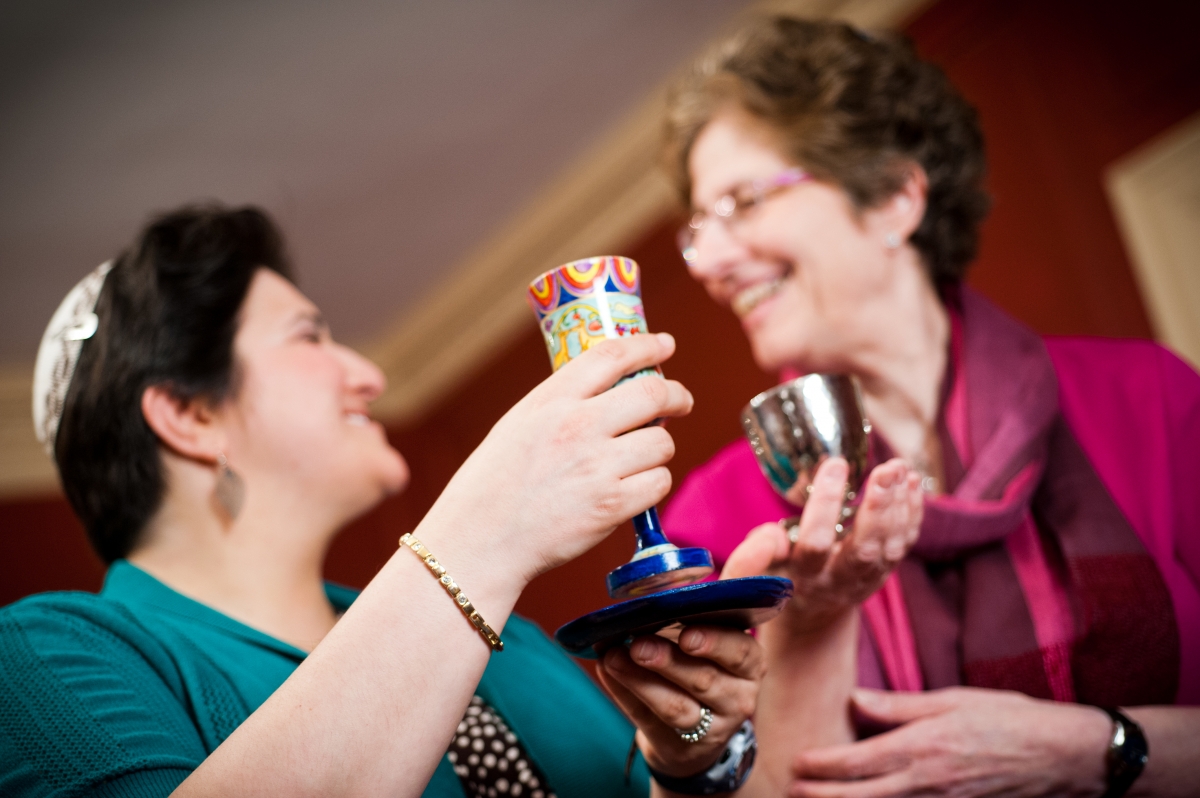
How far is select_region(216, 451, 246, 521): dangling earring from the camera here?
4.34 ft

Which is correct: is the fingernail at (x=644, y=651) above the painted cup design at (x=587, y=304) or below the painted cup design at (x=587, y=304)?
below

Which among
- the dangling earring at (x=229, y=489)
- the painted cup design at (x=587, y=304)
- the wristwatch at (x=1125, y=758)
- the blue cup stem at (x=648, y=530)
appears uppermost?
the painted cup design at (x=587, y=304)

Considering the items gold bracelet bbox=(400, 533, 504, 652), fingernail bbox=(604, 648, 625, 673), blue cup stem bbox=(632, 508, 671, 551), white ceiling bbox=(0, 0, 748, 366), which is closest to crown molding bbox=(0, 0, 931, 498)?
white ceiling bbox=(0, 0, 748, 366)

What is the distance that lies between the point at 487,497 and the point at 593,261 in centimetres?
28

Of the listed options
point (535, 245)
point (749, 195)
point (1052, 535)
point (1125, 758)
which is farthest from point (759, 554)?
point (535, 245)

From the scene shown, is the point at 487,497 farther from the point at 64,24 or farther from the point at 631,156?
the point at 631,156

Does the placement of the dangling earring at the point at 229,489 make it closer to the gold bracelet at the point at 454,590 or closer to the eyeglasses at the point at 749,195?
the gold bracelet at the point at 454,590

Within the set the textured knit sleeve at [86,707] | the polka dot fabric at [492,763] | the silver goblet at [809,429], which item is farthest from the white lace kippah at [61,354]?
the silver goblet at [809,429]

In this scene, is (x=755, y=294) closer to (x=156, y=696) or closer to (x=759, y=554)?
(x=759, y=554)

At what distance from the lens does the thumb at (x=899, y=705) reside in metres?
1.21

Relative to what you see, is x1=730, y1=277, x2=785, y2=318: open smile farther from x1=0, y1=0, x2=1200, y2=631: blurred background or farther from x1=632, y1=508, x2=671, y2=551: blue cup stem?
x1=0, y1=0, x2=1200, y2=631: blurred background

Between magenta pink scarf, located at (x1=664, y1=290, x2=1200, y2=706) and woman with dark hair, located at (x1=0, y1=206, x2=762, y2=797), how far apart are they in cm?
45

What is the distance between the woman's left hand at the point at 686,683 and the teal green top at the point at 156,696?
0.27 meters

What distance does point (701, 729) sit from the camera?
969mm
